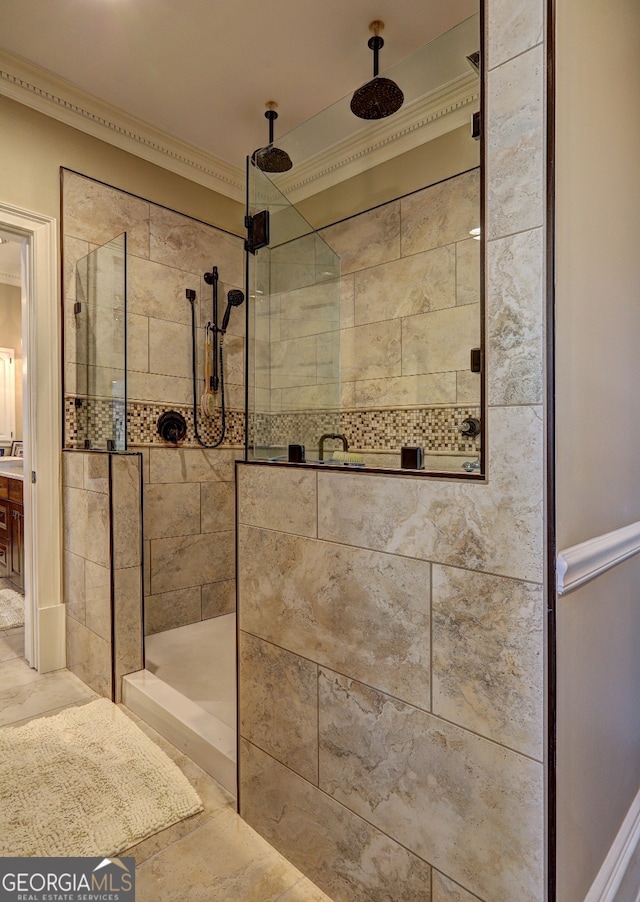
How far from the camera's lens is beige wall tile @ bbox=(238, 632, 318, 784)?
1.29 metres

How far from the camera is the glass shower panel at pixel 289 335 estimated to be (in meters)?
1.69

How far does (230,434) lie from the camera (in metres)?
3.25

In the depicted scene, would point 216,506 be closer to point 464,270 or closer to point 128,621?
point 128,621

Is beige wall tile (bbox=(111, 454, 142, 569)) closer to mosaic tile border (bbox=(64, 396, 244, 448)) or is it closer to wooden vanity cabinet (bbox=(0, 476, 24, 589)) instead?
mosaic tile border (bbox=(64, 396, 244, 448))

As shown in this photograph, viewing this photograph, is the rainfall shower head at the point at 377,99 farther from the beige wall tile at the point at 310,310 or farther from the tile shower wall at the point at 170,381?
the tile shower wall at the point at 170,381

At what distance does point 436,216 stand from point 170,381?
1751 millimetres

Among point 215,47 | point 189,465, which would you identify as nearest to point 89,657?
point 189,465

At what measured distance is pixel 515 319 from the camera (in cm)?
91

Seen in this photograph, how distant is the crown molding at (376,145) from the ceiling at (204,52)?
36cm

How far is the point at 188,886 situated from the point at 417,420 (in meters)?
1.58

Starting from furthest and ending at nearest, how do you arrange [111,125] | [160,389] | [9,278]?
[9,278] < [160,389] < [111,125]

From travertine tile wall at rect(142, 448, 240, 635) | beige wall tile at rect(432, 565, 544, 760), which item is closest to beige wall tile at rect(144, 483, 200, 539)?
travertine tile wall at rect(142, 448, 240, 635)

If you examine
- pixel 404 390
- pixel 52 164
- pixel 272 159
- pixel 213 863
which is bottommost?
pixel 213 863

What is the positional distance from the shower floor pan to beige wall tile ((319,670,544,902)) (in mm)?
629
